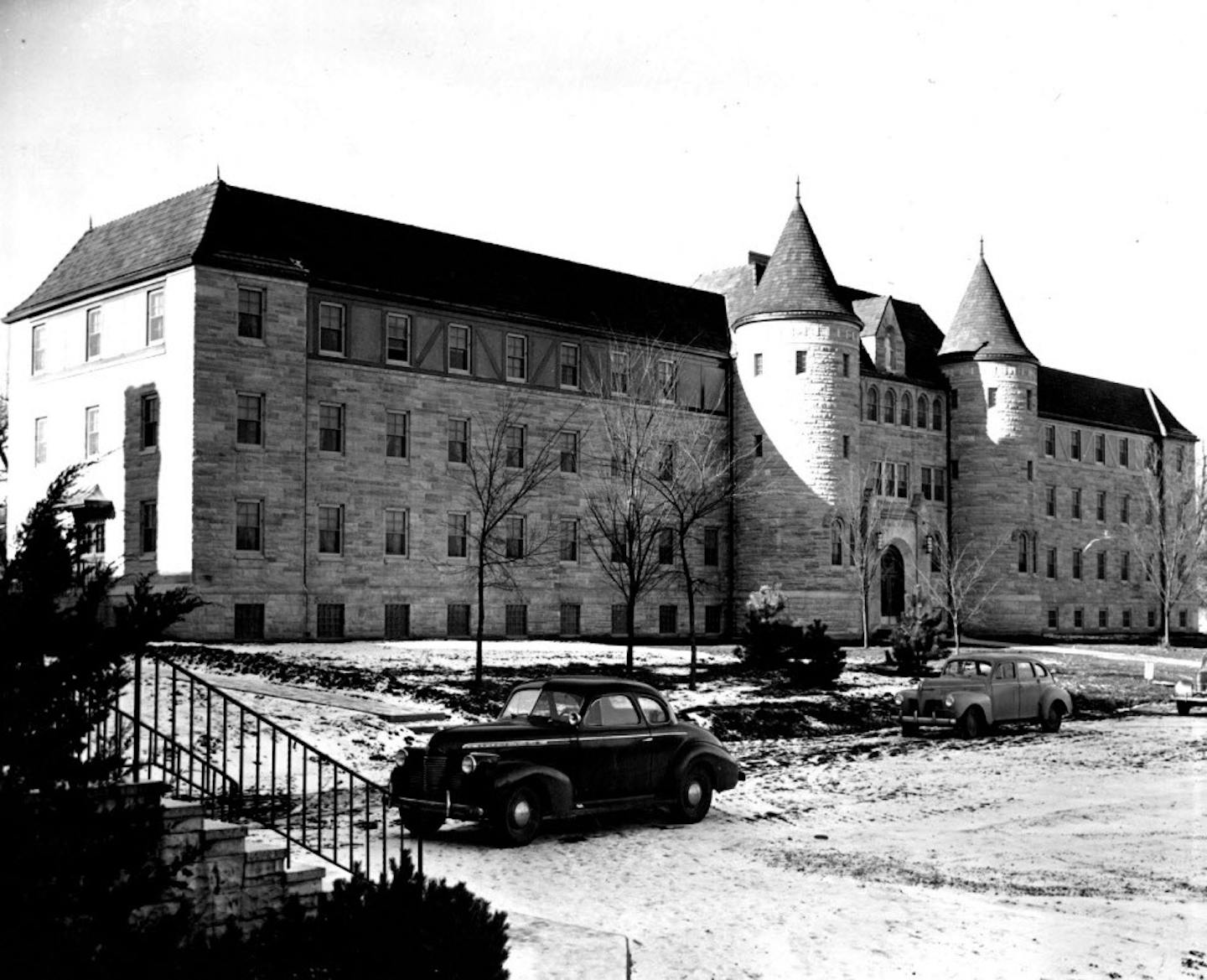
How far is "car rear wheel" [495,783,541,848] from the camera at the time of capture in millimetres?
14469

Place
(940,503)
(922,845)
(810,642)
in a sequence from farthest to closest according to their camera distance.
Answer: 1. (940,503)
2. (810,642)
3. (922,845)

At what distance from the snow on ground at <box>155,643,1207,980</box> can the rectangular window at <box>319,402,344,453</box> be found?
2114 cm

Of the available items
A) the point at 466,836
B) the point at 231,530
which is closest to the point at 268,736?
the point at 466,836

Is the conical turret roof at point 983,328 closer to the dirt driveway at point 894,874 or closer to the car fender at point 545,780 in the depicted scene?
the dirt driveway at point 894,874

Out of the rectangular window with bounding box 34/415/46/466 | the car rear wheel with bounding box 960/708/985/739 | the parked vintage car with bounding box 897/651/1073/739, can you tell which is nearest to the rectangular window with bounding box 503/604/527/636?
the rectangular window with bounding box 34/415/46/466

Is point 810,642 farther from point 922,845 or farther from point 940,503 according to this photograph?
point 940,503

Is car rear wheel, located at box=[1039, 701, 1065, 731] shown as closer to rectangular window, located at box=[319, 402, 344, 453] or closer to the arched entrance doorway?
rectangular window, located at box=[319, 402, 344, 453]

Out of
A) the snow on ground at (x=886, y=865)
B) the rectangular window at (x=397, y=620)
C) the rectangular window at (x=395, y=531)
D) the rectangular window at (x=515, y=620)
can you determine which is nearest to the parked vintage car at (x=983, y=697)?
the snow on ground at (x=886, y=865)

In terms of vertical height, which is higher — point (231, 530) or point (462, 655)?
point (231, 530)

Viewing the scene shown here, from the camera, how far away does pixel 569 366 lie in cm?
5022

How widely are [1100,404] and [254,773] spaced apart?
217 ft

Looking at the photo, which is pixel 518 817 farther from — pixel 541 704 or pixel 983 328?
pixel 983 328

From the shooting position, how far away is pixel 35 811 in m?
5.65

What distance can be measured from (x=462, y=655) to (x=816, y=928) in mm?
25068
